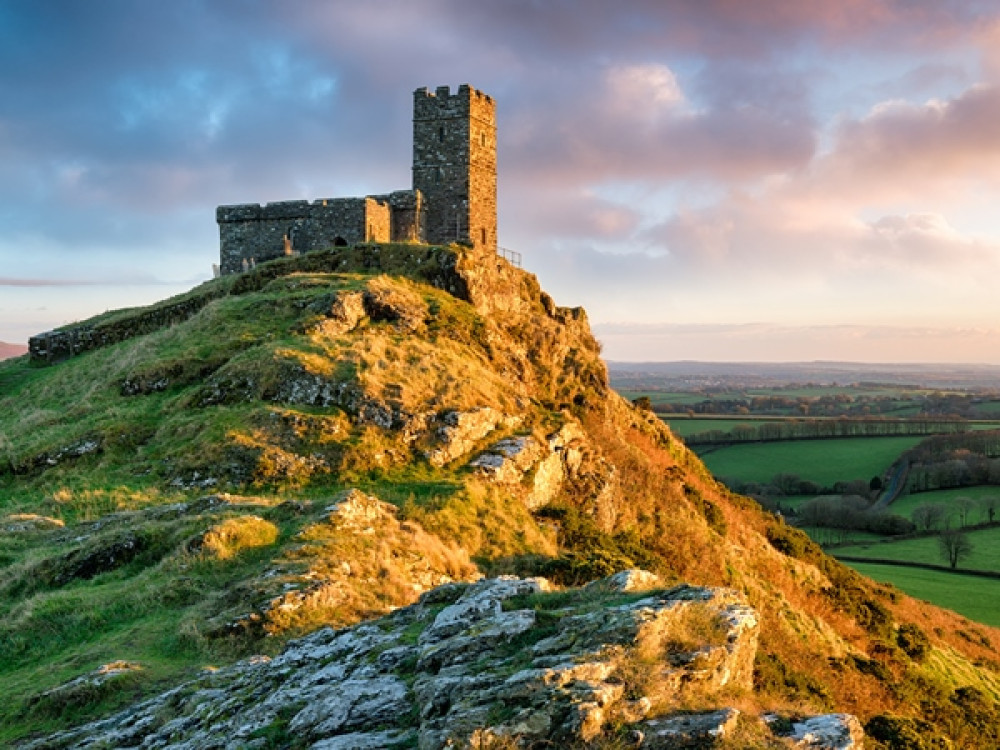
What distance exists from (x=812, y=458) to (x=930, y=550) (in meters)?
43.8

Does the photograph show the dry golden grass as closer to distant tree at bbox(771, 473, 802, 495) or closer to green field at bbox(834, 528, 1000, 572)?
green field at bbox(834, 528, 1000, 572)

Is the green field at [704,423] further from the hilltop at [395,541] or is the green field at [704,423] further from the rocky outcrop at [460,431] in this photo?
the rocky outcrop at [460,431]

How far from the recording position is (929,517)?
87375mm

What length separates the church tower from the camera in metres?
43.1

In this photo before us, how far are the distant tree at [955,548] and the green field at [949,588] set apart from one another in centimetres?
446

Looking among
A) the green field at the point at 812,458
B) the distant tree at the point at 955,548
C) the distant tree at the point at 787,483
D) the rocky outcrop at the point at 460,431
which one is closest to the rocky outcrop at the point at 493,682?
the rocky outcrop at the point at 460,431

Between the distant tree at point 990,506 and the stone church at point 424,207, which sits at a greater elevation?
the stone church at point 424,207

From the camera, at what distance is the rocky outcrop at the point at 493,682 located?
682 cm

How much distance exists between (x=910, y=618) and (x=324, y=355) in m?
33.0

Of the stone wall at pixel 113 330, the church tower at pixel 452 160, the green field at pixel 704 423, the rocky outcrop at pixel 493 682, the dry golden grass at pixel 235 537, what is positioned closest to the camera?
the rocky outcrop at pixel 493 682

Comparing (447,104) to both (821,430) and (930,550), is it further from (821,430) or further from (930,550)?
(821,430)

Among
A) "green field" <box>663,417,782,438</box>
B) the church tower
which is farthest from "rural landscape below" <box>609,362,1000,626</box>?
the church tower

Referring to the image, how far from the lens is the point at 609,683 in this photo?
23.6 ft

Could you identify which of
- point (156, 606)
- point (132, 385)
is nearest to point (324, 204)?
point (132, 385)
